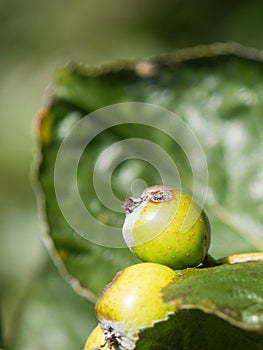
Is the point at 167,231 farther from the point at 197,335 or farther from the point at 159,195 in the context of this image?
the point at 197,335

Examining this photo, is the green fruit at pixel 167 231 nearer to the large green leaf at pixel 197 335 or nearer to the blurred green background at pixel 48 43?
the large green leaf at pixel 197 335

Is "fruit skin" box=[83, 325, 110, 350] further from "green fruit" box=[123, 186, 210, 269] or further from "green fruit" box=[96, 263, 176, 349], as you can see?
"green fruit" box=[123, 186, 210, 269]

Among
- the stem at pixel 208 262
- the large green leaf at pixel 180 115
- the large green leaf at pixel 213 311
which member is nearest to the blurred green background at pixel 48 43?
the large green leaf at pixel 180 115

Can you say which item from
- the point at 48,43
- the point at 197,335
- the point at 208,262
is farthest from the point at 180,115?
the point at 48,43

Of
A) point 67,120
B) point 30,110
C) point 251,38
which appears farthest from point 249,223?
point 30,110

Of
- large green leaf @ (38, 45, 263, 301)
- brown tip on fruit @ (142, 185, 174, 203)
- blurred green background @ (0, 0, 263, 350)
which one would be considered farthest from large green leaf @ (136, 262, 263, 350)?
blurred green background @ (0, 0, 263, 350)

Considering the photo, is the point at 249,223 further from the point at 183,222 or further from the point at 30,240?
the point at 30,240
